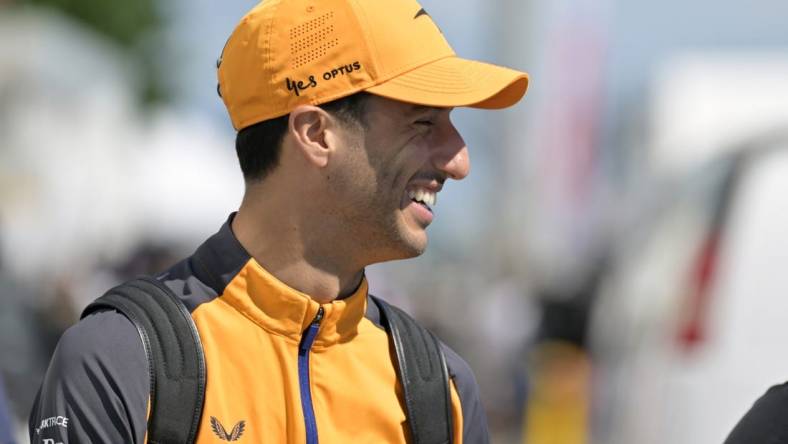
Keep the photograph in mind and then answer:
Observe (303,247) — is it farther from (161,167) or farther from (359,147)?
(161,167)

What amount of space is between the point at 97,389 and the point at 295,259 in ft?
1.77

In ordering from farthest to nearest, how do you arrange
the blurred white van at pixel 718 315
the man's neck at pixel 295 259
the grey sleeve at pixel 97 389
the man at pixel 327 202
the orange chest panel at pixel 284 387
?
the blurred white van at pixel 718 315
the man's neck at pixel 295 259
the man at pixel 327 202
the orange chest panel at pixel 284 387
the grey sleeve at pixel 97 389

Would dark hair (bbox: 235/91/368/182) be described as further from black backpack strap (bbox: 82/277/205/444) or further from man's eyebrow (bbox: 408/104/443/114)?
black backpack strap (bbox: 82/277/205/444)

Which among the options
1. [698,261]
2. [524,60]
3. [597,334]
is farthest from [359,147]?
[524,60]

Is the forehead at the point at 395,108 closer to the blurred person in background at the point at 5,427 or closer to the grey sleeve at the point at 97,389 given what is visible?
the grey sleeve at the point at 97,389

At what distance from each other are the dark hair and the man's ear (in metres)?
0.02

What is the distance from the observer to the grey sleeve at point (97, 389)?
2910mm

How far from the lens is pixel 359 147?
3.26 metres

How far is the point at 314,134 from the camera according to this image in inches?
129

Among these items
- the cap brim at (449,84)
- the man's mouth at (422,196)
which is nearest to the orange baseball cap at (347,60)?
the cap brim at (449,84)

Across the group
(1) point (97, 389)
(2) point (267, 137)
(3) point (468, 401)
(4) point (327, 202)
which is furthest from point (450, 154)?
(1) point (97, 389)

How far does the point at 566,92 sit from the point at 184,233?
684cm

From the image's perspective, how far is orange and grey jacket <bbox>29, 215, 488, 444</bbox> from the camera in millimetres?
2932

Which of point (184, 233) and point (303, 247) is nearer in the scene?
point (303, 247)
